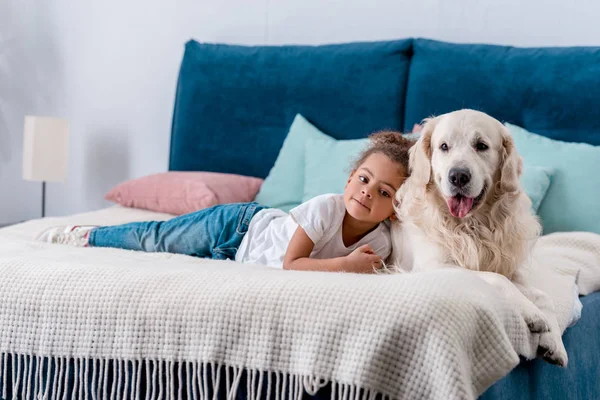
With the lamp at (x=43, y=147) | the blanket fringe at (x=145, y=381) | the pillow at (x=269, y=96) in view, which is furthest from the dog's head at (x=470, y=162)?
the lamp at (x=43, y=147)

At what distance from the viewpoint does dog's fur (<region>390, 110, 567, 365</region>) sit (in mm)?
1806

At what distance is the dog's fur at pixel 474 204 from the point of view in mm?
1806

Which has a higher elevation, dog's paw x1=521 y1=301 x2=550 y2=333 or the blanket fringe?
dog's paw x1=521 y1=301 x2=550 y2=333

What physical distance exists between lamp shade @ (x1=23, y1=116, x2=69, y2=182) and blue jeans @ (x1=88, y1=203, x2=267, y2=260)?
1.44m

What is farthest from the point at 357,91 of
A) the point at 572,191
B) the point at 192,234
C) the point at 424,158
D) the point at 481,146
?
the point at 481,146

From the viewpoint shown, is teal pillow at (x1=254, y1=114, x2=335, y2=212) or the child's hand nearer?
the child's hand

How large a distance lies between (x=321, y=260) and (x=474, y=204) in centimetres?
41

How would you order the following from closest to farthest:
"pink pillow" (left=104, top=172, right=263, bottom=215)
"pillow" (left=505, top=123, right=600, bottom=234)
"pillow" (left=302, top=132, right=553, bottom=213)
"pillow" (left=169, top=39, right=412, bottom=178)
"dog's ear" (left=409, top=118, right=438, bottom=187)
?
1. "dog's ear" (left=409, top=118, right=438, bottom=187)
2. "pillow" (left=505, top=123, right=600, bottom=234)
3. "pillow" (left=302, top=132, right=553, bottom=213)
4. "pink pillow" (left=104, top=172, right=263, bottom=215)
5. "pillow" (left=169, top=39, right=412, bottom=178)

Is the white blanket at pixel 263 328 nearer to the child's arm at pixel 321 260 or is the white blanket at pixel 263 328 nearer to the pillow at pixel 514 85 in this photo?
the child's arm at pixel 321 260

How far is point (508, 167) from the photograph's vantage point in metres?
1.85

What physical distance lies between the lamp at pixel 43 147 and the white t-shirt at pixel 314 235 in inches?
72.5

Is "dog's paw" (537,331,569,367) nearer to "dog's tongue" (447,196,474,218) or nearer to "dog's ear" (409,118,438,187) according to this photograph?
"dog's tongue" (447,196,474,218)

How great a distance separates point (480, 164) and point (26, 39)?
10.7 ft

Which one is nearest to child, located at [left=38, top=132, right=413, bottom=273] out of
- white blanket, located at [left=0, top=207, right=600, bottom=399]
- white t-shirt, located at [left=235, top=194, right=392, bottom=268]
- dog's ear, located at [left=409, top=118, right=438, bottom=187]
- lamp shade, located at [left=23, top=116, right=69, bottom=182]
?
white t-shirt, located at [left=235, top=194, right=392, bottom=268]
